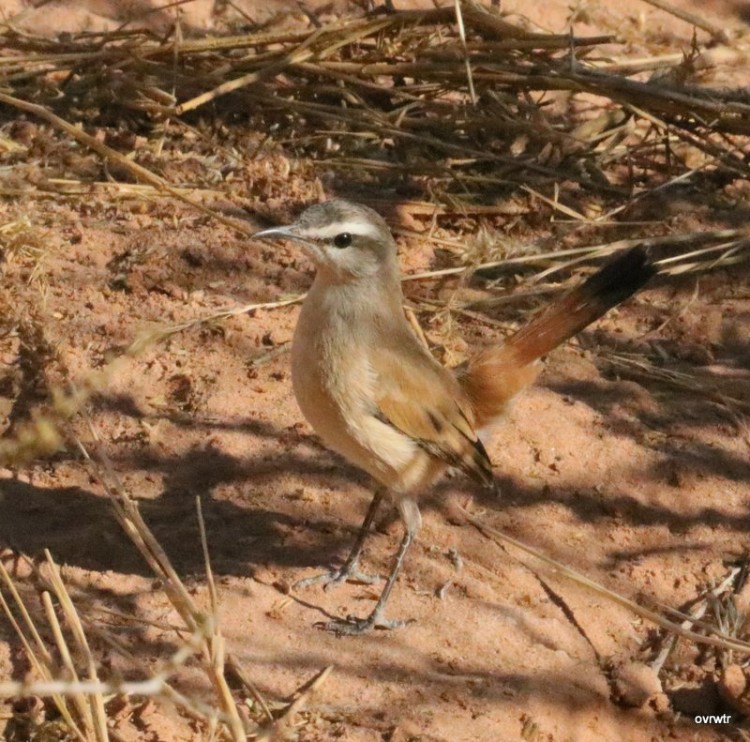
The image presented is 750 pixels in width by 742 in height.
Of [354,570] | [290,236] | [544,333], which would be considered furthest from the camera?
[544,333]

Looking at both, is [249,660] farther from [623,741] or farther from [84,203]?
[84,203]

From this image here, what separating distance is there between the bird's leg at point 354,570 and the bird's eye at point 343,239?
1.16 m

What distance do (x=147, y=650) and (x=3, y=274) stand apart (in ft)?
8.81

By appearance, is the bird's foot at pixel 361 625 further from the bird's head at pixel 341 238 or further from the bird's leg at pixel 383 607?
the bird's head at pixel 341 238

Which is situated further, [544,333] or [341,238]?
[544,333]

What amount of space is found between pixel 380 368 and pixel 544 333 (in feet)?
2.88

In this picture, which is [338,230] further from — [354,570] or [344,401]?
[354,570]

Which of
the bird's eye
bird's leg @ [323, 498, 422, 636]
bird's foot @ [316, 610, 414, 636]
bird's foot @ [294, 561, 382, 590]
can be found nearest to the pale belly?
bird's leg @ [323, 498, 422, 636]

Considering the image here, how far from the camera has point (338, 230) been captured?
534 centimetres

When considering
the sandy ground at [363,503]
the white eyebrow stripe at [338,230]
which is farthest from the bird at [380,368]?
the sandy ground at [363,503]

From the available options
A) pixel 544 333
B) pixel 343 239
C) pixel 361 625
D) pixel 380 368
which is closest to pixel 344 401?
pixel 380 368

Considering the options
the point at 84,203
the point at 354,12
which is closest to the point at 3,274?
the point at 84,203

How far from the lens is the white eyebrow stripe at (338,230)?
5.32 m

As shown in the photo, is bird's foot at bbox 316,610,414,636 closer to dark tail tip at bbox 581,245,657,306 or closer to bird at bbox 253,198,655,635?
bird at bbox 253,198,655,635
